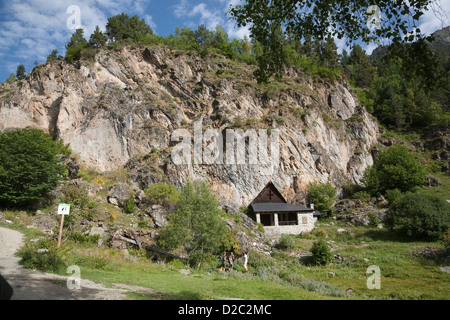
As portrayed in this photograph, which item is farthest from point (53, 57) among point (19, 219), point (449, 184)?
point (449, 184)

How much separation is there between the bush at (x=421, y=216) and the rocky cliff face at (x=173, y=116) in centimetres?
1217

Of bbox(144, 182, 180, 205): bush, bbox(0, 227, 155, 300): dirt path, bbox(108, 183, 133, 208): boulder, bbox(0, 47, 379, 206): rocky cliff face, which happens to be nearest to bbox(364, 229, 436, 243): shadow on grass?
bbox(0, 47, 379, 206): rocky cliff face

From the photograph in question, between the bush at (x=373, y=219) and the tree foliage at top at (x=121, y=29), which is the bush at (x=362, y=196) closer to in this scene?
the bush at (x=373, y=219)

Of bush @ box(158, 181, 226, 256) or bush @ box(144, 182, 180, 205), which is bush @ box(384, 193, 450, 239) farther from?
bush @ box(144, 182, 180, 205)

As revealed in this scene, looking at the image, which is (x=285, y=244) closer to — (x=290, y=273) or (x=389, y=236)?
(x=290, y=273)

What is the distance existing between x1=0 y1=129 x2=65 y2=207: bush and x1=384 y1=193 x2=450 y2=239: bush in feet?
114

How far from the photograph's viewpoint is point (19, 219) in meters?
20.2

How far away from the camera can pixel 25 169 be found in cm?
2278

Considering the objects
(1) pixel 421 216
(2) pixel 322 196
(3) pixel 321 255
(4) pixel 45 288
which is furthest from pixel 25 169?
(1) pixel 421 216

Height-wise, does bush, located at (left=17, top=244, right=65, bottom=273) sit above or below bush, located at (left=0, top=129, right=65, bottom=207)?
below

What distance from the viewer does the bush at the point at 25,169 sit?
21922 mm

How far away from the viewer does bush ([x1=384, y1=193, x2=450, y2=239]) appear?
23.6 metres

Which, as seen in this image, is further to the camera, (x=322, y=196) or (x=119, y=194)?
(x=322, y=196)

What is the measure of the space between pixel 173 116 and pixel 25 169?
21779mm
